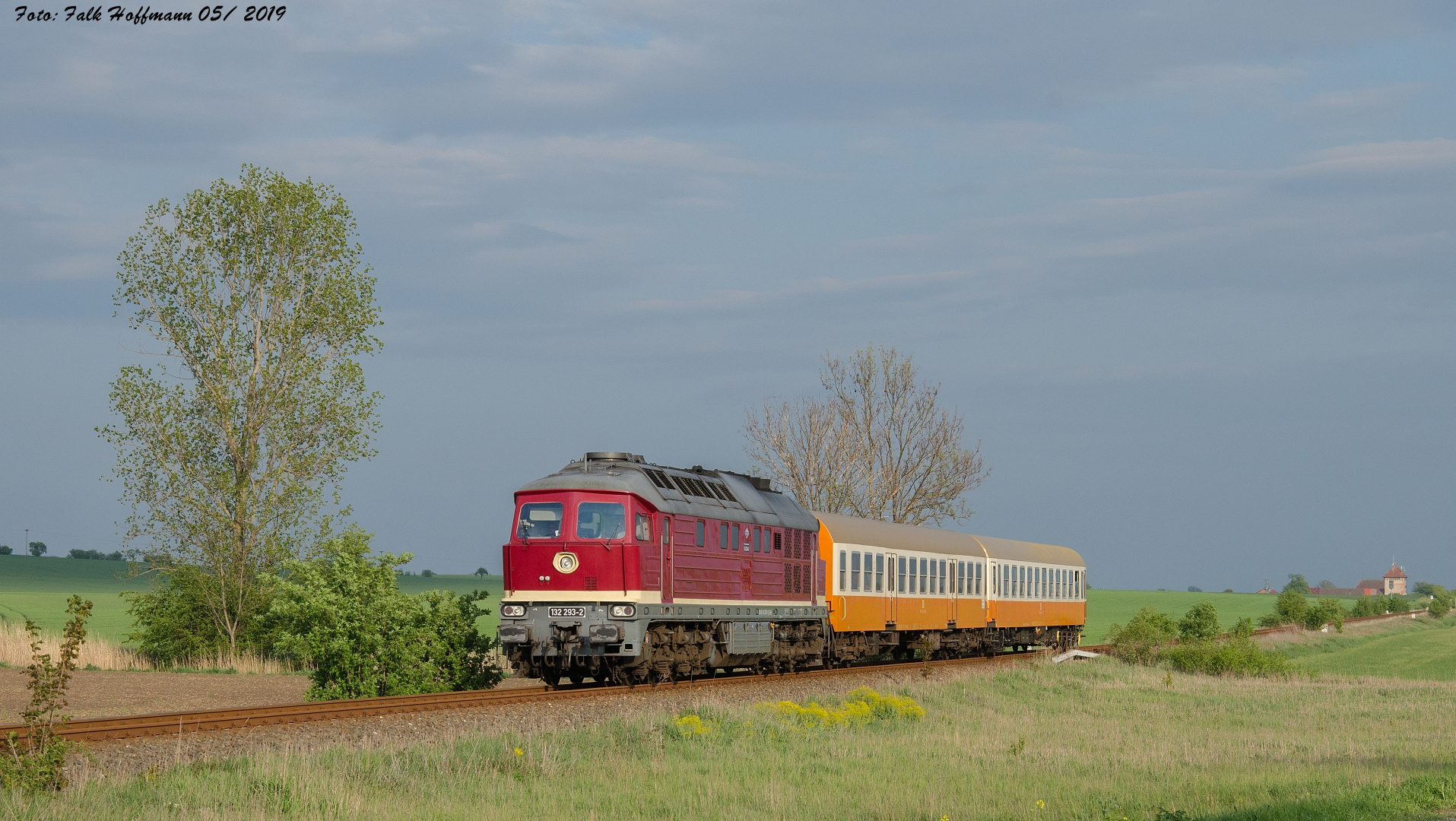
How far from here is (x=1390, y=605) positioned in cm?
12912

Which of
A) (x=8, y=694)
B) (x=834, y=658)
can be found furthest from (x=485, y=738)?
(x=834, y=658)

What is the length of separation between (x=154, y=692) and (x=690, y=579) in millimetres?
11262

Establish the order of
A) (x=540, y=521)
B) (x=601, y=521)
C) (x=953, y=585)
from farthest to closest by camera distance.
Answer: (x=953, y=585)
(x=540, y=521)
(x=601, y=521)

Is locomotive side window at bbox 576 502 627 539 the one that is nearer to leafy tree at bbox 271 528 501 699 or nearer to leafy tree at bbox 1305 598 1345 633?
leafy tree at bbox 271 528 501 699

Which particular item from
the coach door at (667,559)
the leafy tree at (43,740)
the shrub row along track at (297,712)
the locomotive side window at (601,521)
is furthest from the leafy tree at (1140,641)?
the leafy tree at (43,740)

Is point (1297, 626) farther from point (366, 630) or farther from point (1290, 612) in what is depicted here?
point (366, 630)

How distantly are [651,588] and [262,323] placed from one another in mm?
17173

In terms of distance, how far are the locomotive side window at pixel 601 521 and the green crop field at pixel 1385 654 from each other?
101 ft

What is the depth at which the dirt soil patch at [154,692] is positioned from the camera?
23.9 metres

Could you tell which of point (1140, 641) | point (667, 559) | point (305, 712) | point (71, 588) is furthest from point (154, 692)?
point (71, 588)

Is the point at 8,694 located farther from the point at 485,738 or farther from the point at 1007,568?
the point at 1007,568

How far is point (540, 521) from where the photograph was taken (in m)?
24.6

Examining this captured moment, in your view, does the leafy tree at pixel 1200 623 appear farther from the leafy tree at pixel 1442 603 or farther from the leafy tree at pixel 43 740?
the leafy tree at pixel 1442 603

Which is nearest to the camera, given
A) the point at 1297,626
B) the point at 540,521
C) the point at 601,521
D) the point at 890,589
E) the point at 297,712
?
the point at 297,712
